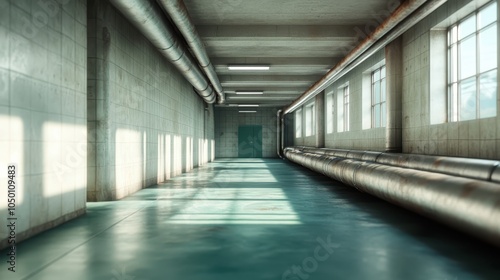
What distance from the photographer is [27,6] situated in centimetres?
467

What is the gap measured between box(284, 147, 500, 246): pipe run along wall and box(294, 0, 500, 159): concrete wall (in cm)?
65

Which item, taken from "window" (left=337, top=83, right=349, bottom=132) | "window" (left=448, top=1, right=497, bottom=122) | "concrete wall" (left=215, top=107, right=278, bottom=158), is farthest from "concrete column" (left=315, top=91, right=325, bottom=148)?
"window" (left=448, top=1, right=497, bottom=122)

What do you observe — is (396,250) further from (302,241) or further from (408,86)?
(408,86)

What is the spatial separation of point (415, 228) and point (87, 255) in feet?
14.0

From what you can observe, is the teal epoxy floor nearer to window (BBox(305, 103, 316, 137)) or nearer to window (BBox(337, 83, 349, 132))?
window (BBox(337, 83, 349, 132))

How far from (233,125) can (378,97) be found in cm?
1853

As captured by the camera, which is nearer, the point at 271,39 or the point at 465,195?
the point at 465,195

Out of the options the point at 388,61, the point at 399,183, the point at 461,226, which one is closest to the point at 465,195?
the point at 461,226

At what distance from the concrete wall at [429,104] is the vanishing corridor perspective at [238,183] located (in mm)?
41

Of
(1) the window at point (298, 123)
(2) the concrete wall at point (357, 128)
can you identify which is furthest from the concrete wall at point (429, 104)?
(1) the window at point (298, 123)

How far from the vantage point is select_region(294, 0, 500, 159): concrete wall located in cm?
Result: 630

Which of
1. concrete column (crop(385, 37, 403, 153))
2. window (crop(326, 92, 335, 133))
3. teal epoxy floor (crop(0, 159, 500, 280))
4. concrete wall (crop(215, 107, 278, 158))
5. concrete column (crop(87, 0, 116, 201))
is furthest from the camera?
concrete wall (crop(215, 107, 278, 158))

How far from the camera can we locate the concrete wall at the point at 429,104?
6.30m

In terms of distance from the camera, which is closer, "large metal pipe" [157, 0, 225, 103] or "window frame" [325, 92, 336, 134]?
"large metal pipe" [157, 0, 225, 103]
